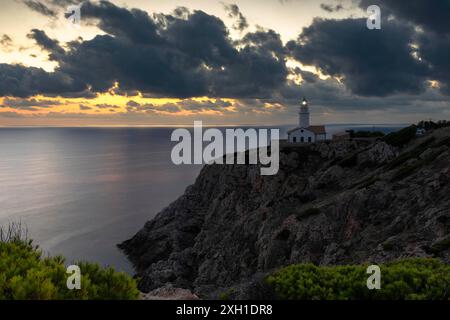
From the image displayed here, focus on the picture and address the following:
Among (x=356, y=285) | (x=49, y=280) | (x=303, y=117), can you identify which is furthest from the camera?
(x=303, y=117)

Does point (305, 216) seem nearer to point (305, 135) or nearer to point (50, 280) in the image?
point (50, 280)

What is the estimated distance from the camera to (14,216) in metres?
116

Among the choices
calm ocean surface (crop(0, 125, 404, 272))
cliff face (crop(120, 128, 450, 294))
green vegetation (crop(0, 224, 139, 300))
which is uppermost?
green vegetation (crop(0, 224, 139, 300))

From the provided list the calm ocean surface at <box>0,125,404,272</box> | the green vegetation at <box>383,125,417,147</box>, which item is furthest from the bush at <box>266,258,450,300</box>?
the calm ocean surface at <box>0,125,404,272</box>

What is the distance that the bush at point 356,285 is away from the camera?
11703 mm

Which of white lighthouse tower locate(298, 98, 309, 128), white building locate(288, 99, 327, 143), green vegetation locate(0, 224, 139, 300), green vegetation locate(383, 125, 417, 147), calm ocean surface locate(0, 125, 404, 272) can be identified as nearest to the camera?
green vegetation locate(0, 224, 139, 300)

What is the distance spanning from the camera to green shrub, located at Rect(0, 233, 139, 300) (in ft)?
30.3

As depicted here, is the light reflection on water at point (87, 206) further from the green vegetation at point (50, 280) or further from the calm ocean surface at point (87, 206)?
the green vegetation at point (50, 280)

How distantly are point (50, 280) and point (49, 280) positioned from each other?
15 centimetres

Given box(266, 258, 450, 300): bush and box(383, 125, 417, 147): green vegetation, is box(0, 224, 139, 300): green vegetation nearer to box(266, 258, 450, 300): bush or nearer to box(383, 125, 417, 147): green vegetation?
box(266, 258, 450, 300): bush

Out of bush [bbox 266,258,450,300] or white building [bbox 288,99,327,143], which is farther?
white building [bbox 288,99,327,143]

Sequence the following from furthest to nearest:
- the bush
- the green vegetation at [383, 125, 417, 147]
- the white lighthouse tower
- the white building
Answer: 1. the white lighthouse tower
2. the white building
3. the green vegetation at [383, 125, 417, 147]
4. the bush

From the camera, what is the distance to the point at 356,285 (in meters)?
12.2

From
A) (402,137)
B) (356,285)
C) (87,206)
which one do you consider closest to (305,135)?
(402,137)
